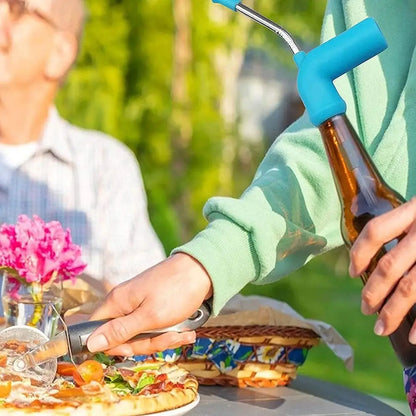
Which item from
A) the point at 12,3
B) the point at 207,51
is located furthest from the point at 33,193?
the point at 207,51

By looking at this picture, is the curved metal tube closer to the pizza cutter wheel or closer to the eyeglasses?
the pizza cutter wheel

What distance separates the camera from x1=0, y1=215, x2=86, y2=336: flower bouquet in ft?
5.24

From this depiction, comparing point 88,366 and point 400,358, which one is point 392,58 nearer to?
point 400,358

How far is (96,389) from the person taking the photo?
124 centimetres

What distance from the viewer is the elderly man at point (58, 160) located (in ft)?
9.16

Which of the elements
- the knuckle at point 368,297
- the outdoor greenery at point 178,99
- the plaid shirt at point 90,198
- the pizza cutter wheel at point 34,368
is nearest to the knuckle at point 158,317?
the pizza cutter wheel at point 34,368

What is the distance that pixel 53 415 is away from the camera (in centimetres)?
112

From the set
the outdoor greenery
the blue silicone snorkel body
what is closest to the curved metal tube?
the blue silicone snorkel body

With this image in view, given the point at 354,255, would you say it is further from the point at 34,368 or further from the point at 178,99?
the point at 178,99

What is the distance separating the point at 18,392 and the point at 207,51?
6.12 meters

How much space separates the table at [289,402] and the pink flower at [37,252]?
1.11ft

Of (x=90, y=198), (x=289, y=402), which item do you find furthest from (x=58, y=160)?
(x=289, y=402)

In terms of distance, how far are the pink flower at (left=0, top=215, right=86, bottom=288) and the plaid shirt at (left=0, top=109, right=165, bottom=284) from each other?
0.97 m

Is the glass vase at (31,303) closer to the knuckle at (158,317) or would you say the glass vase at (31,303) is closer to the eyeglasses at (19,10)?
the knuckle at (158,317)
